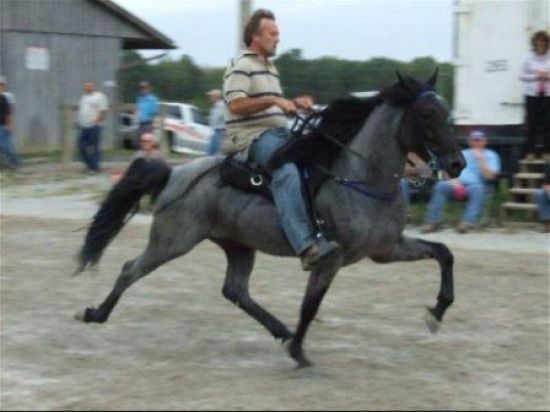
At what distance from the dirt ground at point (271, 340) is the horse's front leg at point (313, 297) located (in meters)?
0.13

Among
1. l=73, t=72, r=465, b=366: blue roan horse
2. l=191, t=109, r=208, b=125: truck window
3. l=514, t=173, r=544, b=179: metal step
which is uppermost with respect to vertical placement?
l=73, t=72, r=465, b=366: blue roan horse

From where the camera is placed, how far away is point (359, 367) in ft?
23.2

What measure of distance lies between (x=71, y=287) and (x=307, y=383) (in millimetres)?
3784

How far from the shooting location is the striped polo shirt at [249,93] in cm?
721

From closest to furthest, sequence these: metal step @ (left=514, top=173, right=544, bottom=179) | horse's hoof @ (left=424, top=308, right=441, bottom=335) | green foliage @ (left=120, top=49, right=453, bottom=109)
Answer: horse's hoof @ (left=424, top=308, right=441, bottom=335)
metal step @ (left=514, top=173, right=544, bottom=179)
green foliage @ (left=120, top=49, right=453, bottom=109)

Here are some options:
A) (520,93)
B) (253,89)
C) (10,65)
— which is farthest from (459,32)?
(10,65)

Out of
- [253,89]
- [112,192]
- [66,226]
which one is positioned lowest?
[66,226]

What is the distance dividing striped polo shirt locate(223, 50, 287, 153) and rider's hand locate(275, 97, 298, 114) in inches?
5.3

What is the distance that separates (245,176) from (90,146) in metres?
13.3

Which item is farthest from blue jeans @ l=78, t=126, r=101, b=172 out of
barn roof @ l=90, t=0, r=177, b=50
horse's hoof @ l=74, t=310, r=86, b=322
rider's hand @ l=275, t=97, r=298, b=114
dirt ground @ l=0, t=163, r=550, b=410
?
rider's hand @ l=275, t=97, r=298, b=114

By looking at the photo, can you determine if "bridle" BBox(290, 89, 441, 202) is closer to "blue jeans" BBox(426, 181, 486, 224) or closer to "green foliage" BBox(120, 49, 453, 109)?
"blue jeans" BBox(426, 181, 486, 224)

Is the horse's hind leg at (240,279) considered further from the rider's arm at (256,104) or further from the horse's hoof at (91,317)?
the rider's arm at (256,104)

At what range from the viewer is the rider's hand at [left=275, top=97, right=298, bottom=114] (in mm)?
7078

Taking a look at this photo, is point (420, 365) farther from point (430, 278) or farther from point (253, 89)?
point (430, 278)
